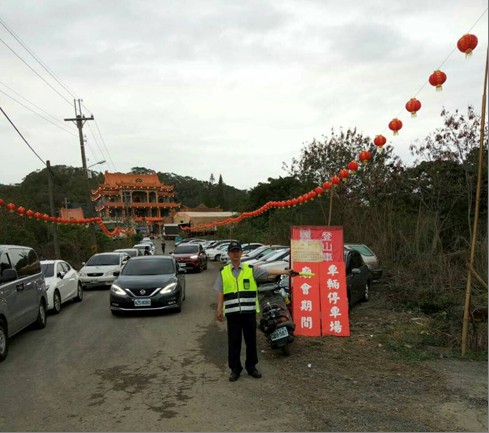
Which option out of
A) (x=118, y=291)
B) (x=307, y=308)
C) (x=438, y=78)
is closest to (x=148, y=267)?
(x=118, y=291)

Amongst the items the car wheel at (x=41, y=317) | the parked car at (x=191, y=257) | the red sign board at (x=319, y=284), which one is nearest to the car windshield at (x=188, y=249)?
the parked car at (x=191, y=257)

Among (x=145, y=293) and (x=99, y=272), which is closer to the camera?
(x=145, y=293)

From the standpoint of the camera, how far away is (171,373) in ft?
19.6

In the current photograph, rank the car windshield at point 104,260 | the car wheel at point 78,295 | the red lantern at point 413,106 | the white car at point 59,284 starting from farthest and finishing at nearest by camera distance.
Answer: the car windshield at point 104,260
the car wheel at point 78,295
the white car at point 59,284
the red lantern at point 413,106

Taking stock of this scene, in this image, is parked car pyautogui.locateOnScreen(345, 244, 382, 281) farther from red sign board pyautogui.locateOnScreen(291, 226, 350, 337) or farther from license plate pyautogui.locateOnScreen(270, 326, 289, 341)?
license plate pyautogui.locateOnScreen(270, 326, 289, 341)

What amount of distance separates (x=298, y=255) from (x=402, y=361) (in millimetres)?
2571

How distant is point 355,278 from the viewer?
10.8m

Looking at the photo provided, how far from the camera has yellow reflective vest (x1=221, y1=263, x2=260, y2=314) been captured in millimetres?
5707

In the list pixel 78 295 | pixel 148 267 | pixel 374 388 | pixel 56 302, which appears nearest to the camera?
pixel 374 388

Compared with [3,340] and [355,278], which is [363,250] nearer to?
[355,278]

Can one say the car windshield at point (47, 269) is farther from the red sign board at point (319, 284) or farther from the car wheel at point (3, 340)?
the red sign board at point (319, 284)

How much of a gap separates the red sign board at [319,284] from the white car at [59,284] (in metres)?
6.48

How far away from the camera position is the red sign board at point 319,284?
7.92m

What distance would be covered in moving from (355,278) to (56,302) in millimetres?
7512
